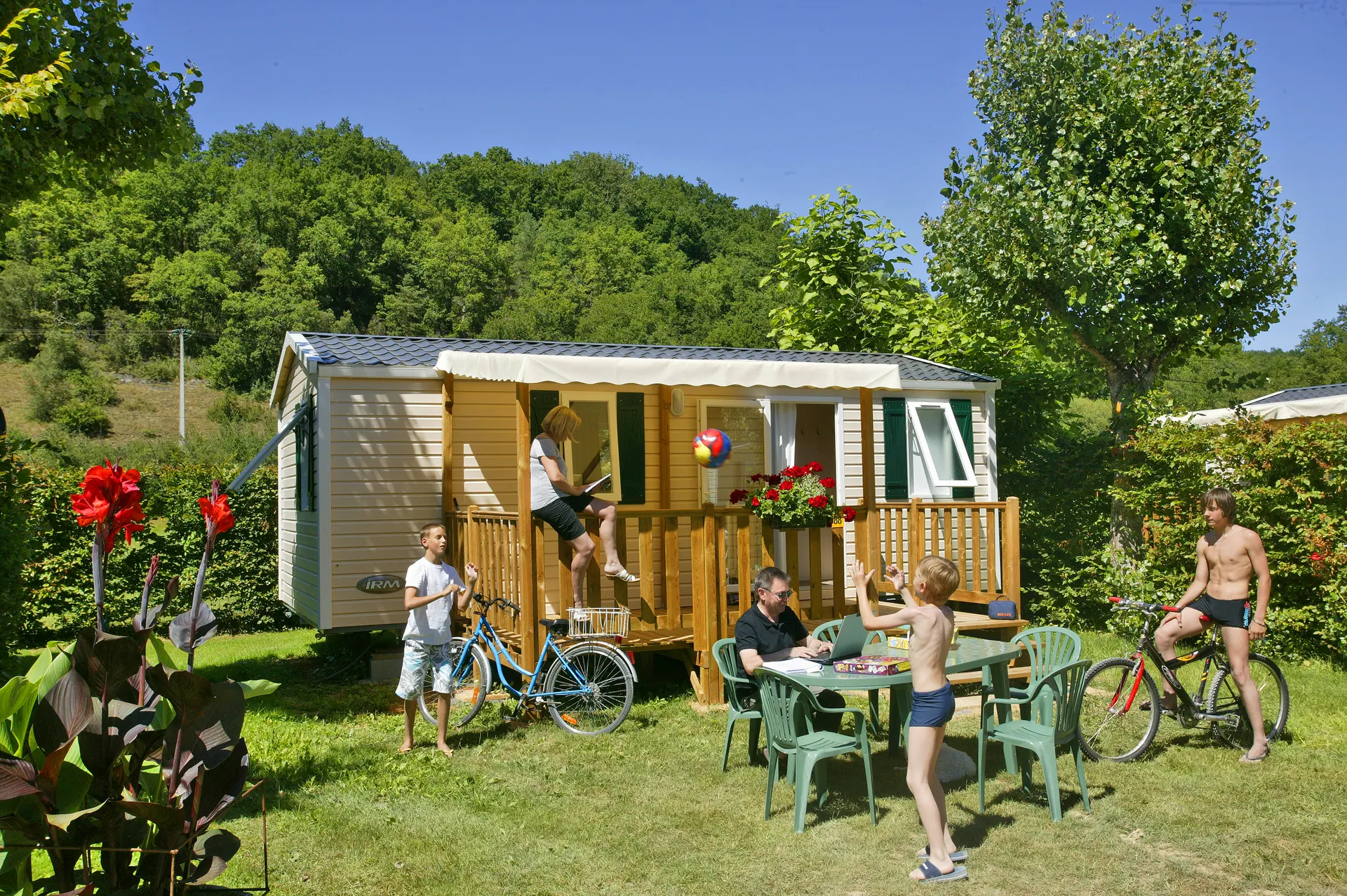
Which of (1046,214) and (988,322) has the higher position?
(1046,214)

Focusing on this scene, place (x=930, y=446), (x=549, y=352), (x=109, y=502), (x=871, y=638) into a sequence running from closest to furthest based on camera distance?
(x=109, y=502), (x=871, y=638), (x=549, y=352), (x=930, y=446)

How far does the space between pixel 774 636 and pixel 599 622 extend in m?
1.85

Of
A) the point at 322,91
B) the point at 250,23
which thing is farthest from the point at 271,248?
the point at 250,23

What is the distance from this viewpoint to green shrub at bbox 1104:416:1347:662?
883cm

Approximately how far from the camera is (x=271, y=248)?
4428cm

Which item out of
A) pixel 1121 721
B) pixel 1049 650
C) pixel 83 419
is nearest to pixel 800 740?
pixel 1049 650

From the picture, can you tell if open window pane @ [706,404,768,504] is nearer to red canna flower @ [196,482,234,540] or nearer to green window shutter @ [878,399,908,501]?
green window shutter @ [878,399,908,501]

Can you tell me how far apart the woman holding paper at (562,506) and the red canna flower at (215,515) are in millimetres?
5066

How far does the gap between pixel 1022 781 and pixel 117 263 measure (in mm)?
50743

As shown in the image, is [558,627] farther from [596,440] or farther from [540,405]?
[596,440]

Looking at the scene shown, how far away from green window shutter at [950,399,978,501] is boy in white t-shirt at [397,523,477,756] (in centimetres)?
679

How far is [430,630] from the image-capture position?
21.6 feet

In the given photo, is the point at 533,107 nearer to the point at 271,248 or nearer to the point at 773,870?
the point at 773,870

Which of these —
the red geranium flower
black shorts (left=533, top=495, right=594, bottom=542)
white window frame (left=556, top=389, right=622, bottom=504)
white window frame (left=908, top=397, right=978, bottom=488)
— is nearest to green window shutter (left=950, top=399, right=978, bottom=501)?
white window frame (left=908, top=397, right=978, bottom=488)
